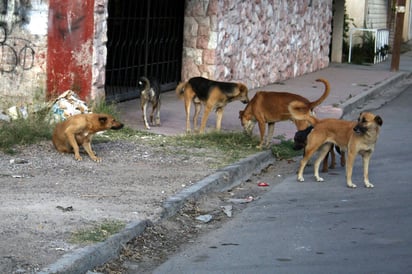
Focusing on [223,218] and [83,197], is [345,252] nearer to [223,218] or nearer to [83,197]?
[223,218]

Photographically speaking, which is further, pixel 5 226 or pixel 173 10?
Result: pixel 173 10

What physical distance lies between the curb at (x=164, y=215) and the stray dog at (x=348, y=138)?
76cm

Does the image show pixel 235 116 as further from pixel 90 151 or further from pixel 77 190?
pixel 77 190

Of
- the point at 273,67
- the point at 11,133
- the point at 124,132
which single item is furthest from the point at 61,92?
the point at 273,67

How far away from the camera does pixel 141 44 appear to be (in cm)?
1691

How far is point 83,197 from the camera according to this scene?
29.3 feet

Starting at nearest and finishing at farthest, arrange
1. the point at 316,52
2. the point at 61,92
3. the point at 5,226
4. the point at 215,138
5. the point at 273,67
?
the point at 5,226, the point at 215,138, the point at 61,92, the point at 273,67, the point at 316,52

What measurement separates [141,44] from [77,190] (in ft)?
26.1

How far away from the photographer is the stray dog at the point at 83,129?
10812mm

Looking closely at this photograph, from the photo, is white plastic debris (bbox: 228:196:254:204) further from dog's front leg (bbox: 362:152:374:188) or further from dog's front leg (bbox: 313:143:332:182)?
dog's front leg (bbox: 362:152:374:188)

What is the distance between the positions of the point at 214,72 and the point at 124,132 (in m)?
4.86

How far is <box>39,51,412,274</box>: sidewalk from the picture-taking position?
7137mm

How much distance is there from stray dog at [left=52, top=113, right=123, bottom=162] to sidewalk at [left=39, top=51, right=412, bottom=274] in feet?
4.55

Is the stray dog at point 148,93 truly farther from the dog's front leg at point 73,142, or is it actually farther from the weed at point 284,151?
the dog's front leg at point 73,142
